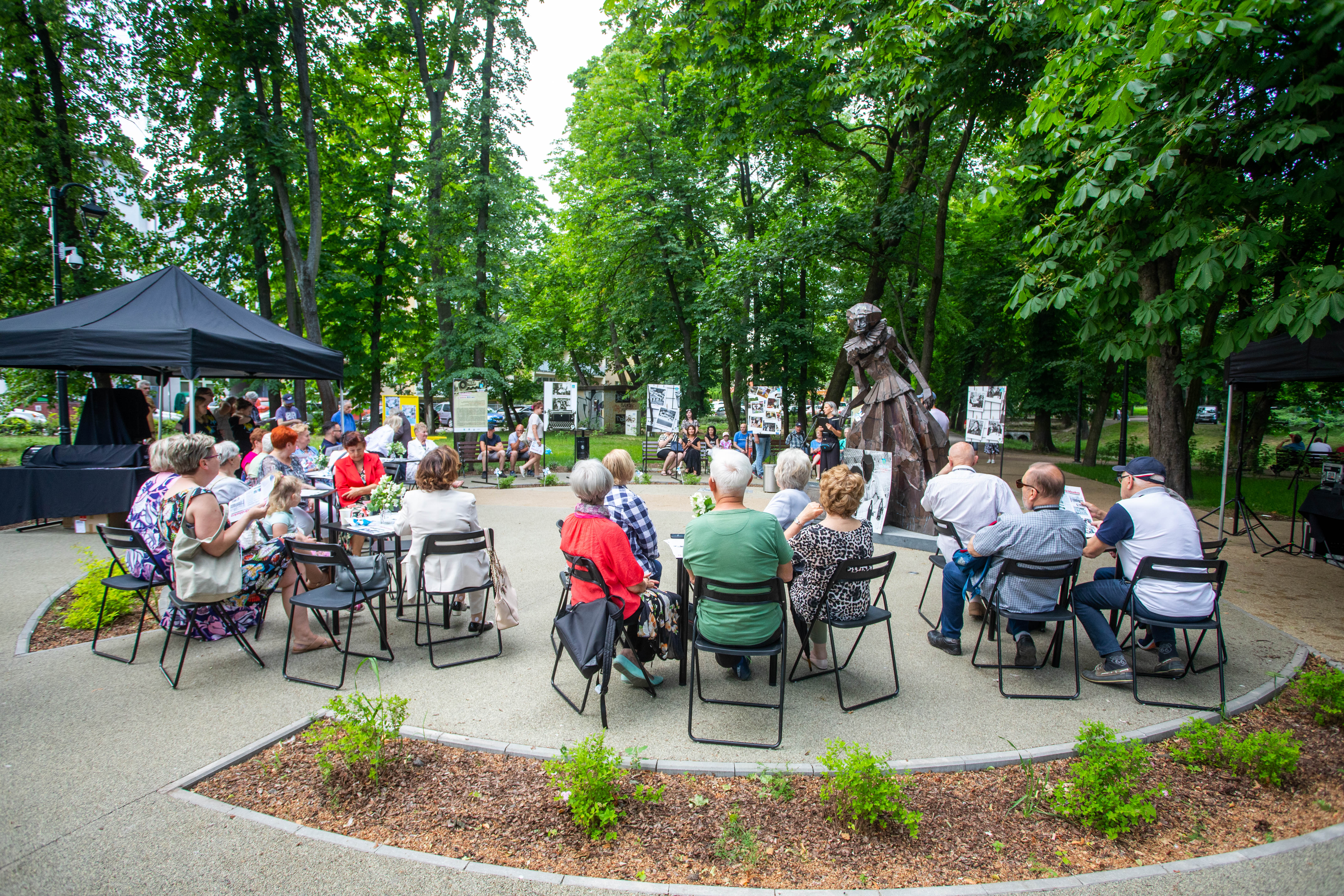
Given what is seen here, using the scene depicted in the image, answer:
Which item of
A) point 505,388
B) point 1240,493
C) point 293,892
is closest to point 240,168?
point 505,388

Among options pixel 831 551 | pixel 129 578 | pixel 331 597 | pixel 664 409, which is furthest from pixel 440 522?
pixel 664 409

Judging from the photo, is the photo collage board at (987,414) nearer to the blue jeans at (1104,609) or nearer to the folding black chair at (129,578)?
the blue jeans at (1104,609)

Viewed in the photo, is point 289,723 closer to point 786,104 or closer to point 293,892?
point 293,892

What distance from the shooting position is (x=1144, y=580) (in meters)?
4.00

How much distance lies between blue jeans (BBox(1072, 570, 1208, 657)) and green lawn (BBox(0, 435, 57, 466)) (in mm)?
17526

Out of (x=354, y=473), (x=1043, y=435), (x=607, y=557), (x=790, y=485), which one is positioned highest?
(x=1043, y=435)

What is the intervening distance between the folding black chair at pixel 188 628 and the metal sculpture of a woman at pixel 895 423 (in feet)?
21.2

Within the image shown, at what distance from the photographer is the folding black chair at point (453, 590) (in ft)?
13.6

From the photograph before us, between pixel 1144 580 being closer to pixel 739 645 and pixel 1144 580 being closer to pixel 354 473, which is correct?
pixel 739 645

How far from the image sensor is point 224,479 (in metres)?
4.54

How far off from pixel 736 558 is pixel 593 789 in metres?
1.29

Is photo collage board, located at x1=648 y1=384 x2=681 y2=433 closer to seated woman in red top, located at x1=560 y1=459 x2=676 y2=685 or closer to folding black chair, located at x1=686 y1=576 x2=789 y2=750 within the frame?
seated woman in red top, located at x1=560 y1=459 x2=676 y2=685

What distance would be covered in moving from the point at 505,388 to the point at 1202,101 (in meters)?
16.4

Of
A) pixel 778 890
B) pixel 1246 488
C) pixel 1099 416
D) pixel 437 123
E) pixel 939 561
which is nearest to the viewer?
pixel 778 890
